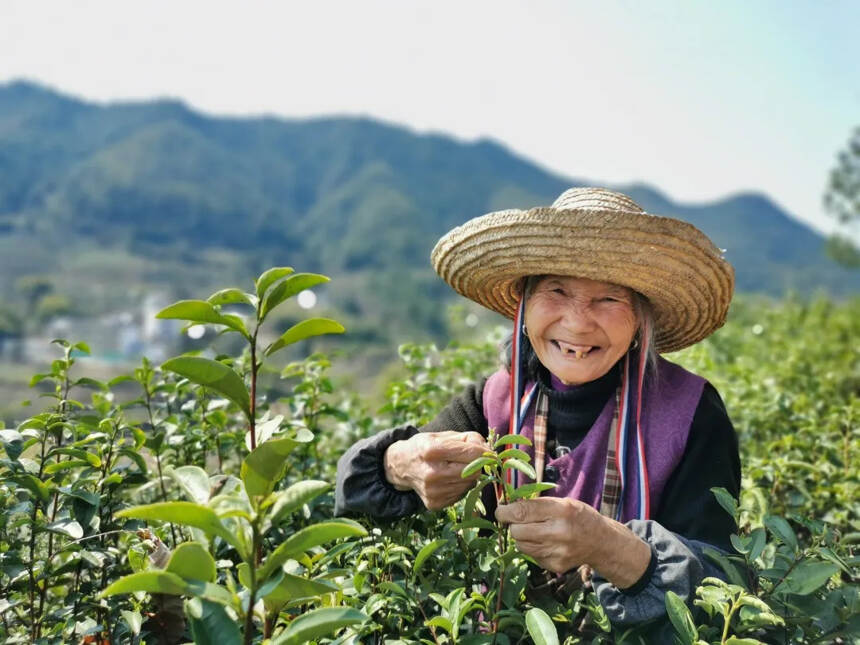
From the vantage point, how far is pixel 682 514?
1.61 meters

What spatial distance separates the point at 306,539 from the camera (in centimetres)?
89

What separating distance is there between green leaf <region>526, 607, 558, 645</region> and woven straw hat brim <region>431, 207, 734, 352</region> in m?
0.84

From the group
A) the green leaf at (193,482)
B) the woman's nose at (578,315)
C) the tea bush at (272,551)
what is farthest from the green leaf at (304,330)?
the woman's nose at (578,315)

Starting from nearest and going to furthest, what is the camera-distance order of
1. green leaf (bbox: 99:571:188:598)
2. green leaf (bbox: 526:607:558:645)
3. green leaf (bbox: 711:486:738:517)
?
green leaf (bbox: 99:571:188:598)
green leaf (bbox: 526:607:558:645)
green leaf (bbox: 711:486:738:517)

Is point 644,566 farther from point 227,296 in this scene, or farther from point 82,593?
point 82,593

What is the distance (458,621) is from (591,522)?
1.17ft

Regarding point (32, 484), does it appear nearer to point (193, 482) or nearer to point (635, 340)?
point (193, 482)

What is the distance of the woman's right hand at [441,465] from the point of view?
5.08ft

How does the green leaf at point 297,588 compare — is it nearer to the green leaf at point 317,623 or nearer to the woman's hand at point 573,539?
the green leaf at point 317,623

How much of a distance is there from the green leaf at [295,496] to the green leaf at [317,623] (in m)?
0.13

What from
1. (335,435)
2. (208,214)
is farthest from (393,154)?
(335,435)

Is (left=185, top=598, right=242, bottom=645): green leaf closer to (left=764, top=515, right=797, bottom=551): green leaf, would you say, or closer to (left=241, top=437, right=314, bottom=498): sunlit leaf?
(left=241, top=437, right=314, bottom=498): sunlit leaf

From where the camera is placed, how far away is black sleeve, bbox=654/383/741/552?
157cm

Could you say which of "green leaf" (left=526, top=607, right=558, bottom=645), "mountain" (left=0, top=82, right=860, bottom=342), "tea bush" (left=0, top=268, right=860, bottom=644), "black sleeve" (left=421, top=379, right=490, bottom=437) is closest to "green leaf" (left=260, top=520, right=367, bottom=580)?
"tea bush" (left=0, top=268, right=860, bottom=644)
